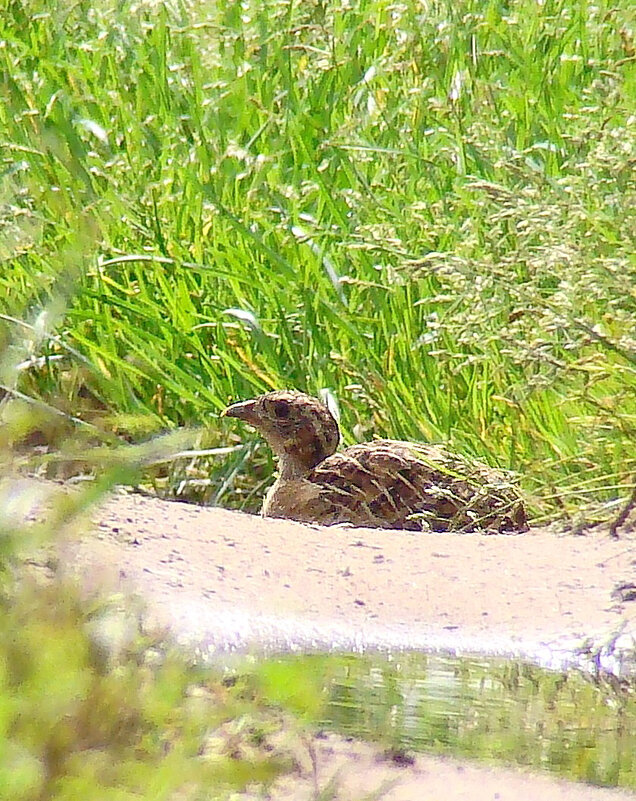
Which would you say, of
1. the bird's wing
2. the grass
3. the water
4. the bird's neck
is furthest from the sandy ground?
the bird's neck

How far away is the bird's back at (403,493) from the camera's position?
3.54 meters

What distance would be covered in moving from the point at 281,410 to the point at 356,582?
3.63ft

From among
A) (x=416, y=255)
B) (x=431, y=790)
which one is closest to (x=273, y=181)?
(x=416, y=255)

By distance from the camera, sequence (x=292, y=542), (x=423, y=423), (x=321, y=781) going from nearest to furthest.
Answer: (x=321, y=781) < (x=292, y=542) < (x=423, y=423)

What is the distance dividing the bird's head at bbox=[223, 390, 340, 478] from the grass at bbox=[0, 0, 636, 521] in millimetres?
255

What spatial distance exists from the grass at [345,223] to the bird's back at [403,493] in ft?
0.52

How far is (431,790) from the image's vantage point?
5.84 ft

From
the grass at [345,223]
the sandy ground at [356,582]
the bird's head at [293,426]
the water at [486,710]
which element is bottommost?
the water at [486,710]

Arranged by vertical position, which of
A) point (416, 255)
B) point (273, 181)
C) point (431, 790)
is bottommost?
point (431, 790)

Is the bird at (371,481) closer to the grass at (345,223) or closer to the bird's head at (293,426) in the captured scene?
the bird's head at (293,426)

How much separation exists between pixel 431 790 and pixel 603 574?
1.07 m

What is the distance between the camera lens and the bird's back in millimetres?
3539

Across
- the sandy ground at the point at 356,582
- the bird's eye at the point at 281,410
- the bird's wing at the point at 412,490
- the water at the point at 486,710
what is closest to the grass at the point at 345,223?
the bird's wing at the point at 412,490

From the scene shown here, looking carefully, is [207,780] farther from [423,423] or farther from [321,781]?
[423,423]
